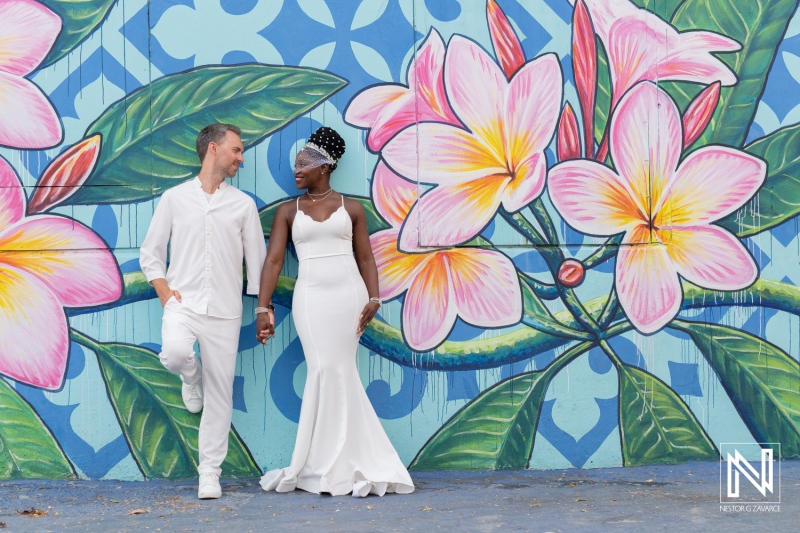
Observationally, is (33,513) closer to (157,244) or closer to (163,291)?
(163,291)

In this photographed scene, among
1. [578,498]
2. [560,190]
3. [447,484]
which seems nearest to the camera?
[578,498]

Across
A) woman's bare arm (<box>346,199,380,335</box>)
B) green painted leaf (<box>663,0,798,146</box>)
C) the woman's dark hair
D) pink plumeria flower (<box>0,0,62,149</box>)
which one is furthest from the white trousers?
green painted leaf (<box>663,0,798,146</box>)

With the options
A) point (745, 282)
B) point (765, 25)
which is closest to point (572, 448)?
point (745, 282)

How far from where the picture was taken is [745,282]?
641cm

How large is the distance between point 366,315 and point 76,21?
2.60m

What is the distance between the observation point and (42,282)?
601 centimetres

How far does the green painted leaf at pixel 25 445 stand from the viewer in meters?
5.99

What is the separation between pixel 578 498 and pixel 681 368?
1357 millimetres

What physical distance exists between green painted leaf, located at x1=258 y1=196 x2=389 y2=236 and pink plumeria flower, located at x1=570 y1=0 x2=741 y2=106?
174cm

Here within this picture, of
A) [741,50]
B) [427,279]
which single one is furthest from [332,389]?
[741,50]

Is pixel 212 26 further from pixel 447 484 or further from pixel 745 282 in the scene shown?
pixel 745 282

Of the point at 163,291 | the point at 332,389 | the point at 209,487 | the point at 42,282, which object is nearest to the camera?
the point at 209,487

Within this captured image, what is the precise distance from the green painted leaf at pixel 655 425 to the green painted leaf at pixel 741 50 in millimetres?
1647

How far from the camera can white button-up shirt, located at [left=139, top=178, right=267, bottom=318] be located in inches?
225
